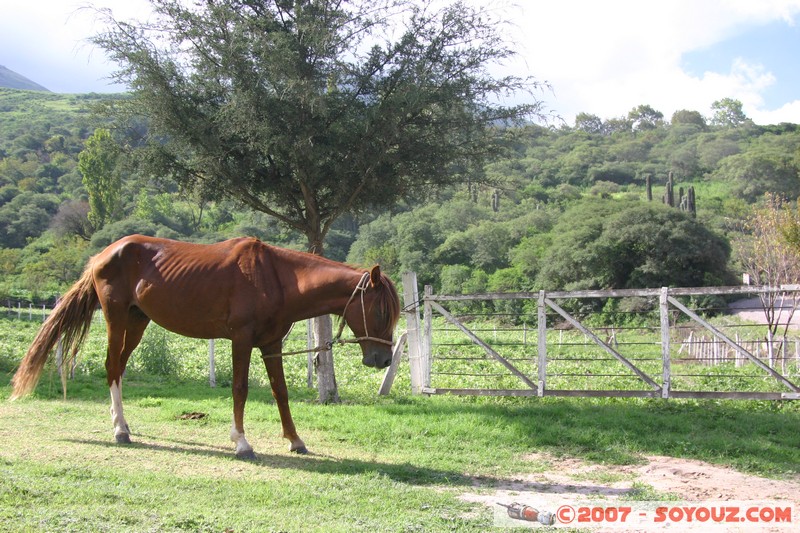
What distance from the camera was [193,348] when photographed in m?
24.7

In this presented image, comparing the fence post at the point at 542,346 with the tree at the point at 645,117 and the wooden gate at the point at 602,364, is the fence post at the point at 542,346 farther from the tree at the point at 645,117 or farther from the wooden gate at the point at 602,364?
the tree at the point at 645,117

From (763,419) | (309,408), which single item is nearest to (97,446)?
(309,408)

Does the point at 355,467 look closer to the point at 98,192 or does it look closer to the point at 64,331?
the point at 64,331

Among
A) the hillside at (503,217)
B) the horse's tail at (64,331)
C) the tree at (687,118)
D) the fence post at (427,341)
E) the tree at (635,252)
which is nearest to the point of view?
the horse's tail at (64,331)

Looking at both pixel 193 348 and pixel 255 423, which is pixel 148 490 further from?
pixel 193 348

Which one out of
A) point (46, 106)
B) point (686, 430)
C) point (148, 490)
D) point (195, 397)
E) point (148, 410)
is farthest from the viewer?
point (46, 106)

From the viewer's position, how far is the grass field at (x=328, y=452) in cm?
488

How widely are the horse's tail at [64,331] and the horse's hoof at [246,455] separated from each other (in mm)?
2492

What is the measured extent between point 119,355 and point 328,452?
103 inches

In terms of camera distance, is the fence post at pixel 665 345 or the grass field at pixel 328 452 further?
the fence post at pixel 665 345

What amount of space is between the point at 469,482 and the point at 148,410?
515 centimetres

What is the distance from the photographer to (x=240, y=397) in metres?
6.88
